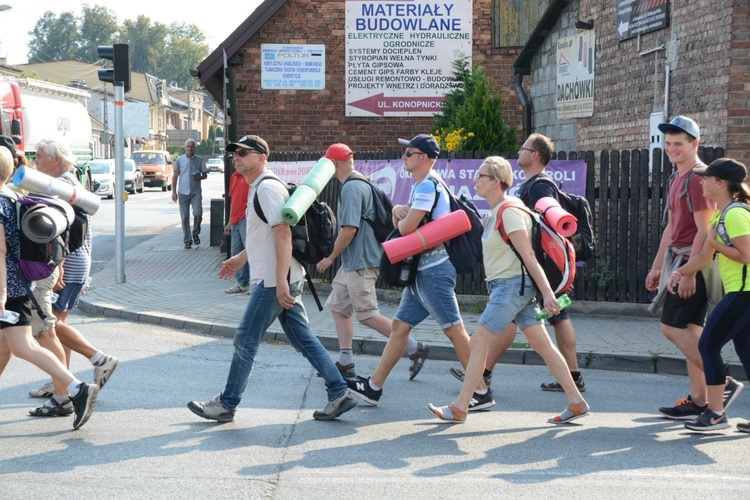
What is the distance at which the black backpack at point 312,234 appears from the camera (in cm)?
627

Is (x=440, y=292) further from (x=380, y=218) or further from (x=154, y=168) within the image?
(x=154, y=168)

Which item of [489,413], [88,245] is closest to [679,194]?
[489,413]

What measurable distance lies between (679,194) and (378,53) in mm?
12909

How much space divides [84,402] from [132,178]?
3737 centimetres

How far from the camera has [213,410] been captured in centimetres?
634

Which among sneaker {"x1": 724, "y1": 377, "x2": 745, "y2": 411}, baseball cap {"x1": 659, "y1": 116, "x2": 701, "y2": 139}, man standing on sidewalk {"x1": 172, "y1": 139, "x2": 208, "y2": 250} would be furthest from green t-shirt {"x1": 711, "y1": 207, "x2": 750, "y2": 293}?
man standing on sidewalk {"x1": 172, "y1": 139, "x2": 208, "y2": 250}

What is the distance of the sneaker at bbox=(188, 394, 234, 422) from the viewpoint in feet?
20.6

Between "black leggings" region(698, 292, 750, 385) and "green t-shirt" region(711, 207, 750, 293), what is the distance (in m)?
0.06

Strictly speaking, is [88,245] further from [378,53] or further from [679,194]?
[378,53]

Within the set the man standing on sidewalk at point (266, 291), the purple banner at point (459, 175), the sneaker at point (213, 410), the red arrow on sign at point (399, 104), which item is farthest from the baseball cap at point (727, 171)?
the red arrow on sign at point (399, 104)

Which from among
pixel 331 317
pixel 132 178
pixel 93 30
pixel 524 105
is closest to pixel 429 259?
pixel 331 317

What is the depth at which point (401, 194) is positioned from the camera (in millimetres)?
12352

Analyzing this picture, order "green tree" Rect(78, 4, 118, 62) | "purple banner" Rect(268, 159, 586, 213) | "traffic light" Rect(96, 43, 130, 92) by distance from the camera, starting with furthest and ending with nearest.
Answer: "green tree" Rect(78, 4, 118, 62), "traffic light" Rect(96, 43, 130, 92), "purple banner" Rect(268, 159, 586, 213)

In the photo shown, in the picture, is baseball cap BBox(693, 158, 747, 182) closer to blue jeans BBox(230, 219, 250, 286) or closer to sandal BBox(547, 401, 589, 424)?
sandal BBox(547, 401, 589, 424)
